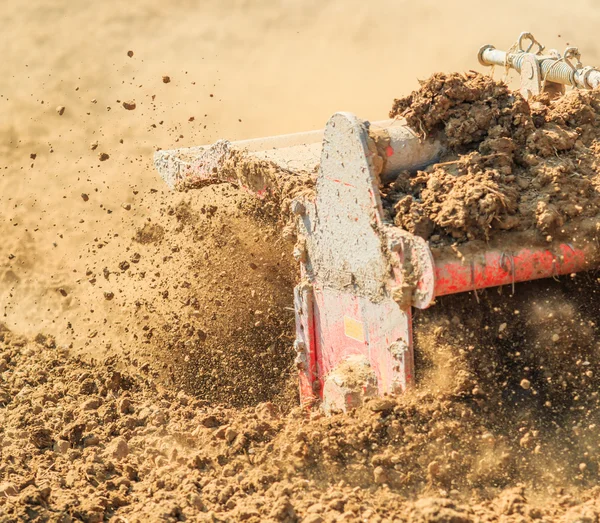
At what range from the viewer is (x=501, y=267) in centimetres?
395

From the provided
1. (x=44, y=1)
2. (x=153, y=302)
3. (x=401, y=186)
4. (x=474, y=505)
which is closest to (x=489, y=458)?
(x=474, y=505)

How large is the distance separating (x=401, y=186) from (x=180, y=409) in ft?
6.71

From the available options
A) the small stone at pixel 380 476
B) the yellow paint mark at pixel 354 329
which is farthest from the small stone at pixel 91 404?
the small stone at pixel 380 476

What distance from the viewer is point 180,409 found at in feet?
17.8

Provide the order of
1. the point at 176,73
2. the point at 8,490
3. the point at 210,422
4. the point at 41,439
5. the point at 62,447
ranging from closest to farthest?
the point at 8,490 < the point at 210,422 < the point at 62,447 < the point at 41,439 < the point at 176,73

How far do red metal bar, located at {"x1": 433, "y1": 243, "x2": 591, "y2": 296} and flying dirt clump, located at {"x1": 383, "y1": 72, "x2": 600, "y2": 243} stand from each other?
3.9 inches

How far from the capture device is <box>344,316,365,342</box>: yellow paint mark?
4512mm

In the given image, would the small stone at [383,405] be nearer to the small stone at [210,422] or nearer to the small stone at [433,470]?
the small stone at [433,470]

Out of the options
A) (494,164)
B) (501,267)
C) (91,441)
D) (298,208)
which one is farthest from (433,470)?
(91,441)

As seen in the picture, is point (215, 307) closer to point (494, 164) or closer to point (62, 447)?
point (62, 447)

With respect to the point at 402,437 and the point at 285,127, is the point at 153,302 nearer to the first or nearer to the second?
the point at 402,437

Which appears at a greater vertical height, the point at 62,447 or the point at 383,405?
the point at 383,405

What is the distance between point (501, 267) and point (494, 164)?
57cm

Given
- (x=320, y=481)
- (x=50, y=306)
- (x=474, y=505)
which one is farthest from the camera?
(x=50, y=306)
